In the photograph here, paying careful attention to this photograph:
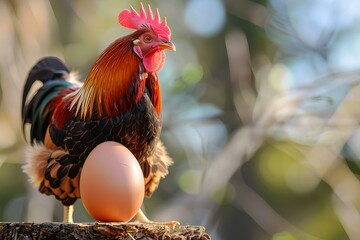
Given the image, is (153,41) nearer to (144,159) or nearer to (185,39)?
(144,159)

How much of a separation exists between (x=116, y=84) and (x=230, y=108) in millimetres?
2594

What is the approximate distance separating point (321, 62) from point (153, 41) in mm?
2514

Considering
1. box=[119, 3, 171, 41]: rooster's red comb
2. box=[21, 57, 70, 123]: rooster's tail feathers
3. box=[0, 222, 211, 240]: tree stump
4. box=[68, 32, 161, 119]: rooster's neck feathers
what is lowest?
box=[0, 222, 211, 240]: tree stump

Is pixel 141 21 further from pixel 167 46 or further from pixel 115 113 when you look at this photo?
pixel 115 113

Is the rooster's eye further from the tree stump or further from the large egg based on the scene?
the tree stump

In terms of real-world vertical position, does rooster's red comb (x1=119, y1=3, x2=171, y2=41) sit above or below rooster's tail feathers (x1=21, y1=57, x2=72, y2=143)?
above

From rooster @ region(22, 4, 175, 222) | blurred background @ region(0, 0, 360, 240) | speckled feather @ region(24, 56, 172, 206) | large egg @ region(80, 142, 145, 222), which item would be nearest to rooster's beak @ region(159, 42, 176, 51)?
rooster @ region(22, 4, 175, 222)

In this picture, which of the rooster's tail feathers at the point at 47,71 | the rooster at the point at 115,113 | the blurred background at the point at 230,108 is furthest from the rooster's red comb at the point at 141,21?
the blurred background at the point at 230,108

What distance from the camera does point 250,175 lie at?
15.0ft

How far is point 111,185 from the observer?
142 centimetres

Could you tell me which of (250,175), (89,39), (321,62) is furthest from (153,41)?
(250,175)

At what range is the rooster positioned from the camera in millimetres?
1582

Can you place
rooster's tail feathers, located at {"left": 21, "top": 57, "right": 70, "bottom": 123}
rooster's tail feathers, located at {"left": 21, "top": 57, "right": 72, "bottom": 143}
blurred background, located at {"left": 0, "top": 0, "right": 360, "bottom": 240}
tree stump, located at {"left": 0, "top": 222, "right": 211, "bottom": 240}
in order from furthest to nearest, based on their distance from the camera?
blurred background, located at {"left": 0, "top": 0, "right": 360, "bottom": 240}, rooster's tail feathers, located at {"left": 21, "top": 57, "right": 70, "bottom": 123}, rooster's tail feathers, located at {"left": 21, "top": 57, "right": 72, "bottom": 143}, tree stump, located at {"left": 0, "top": 222, "right": 211, "bottom": 240}

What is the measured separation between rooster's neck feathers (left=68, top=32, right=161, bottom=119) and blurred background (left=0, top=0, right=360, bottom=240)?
5.50 feet
